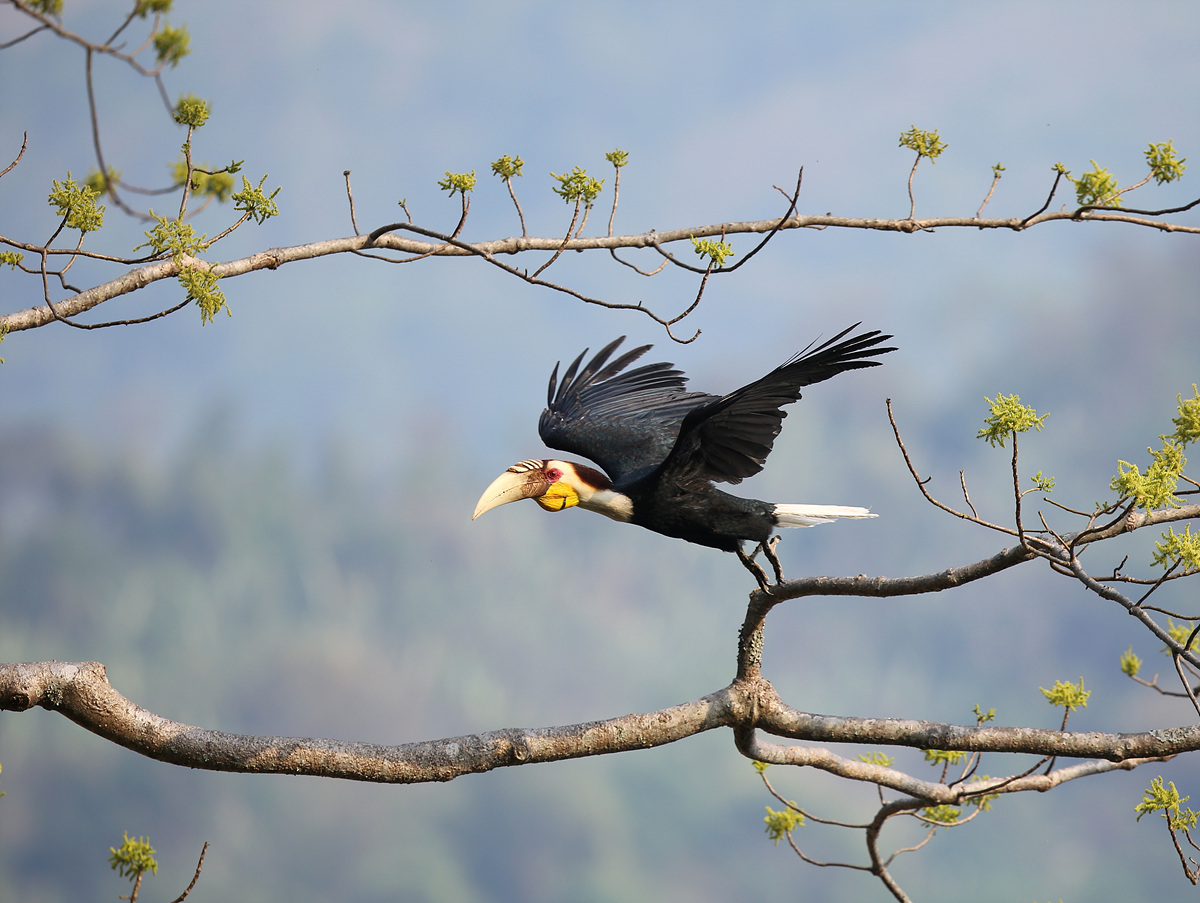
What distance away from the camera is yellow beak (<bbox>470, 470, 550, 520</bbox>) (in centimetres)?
391

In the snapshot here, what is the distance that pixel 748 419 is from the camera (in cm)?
354

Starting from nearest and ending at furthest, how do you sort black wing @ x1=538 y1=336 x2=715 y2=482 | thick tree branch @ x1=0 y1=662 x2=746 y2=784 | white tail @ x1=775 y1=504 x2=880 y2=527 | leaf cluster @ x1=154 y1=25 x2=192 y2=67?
leaf cluster @ x1=154 y1=25 x2=192 y2=67
thick tree branch @ x1=0 y1=662 x2=746 y2=784
white tail @ x1=775 y1=504 x2=880 y2=527
black wing @ x1=538 y1=336 x2=715 y2=482

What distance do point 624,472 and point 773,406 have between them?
1.09 metres

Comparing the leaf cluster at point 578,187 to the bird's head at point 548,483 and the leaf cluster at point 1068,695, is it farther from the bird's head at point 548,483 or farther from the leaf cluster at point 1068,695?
the leaf cluster at point 1068,695

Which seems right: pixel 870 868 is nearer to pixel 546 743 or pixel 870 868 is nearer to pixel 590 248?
pixel 546 743

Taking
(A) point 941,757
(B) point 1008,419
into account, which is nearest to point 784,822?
(A) point 941,757

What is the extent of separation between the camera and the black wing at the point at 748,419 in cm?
318

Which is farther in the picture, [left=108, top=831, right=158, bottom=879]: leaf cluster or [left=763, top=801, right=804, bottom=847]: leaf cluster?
[left=763, top=801, right=804, bottom=847]: leaf cluster

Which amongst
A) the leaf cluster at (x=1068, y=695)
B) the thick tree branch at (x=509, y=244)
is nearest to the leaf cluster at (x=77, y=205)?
the thick tree branch at (x=509, y=244)

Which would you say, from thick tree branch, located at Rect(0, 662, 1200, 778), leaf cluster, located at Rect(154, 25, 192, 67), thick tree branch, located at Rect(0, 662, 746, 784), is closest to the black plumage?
thick tree branch, located at Rect(0, 662, 1200, 778)

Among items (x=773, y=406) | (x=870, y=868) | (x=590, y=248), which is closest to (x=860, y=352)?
(x=773, y=406)

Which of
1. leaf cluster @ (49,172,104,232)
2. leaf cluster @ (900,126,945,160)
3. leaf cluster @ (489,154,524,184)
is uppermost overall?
leaf cluster @ (900,126,945,160)

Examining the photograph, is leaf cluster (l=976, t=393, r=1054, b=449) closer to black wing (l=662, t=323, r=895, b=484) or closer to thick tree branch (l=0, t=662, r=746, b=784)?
black wing (l=662, t=323, r=895, b=484)

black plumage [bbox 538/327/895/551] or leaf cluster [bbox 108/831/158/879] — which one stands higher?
black plumage [bbox 538/327/895/551]
